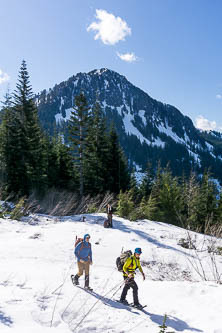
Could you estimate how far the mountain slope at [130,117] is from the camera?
150m

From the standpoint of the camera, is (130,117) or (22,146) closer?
(22,146)

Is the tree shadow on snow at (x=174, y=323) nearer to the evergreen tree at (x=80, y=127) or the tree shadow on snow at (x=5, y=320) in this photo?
the tree shadow on snow at (x=5, y=320)

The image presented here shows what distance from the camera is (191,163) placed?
15912cm

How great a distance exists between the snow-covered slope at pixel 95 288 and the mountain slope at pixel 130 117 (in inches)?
5084

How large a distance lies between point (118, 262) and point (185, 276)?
4.81m

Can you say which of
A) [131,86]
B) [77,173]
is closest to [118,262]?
[77,173]

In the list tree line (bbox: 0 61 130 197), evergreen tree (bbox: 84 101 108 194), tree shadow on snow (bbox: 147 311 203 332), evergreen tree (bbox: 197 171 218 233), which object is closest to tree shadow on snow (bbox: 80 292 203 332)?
tree shadow on snow (bbox: 147 311 203 332)

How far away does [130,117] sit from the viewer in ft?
586

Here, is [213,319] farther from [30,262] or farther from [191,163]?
[191,163]

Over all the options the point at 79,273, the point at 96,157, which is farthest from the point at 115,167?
the point at 79,273

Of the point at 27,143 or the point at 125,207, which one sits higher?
the point at 27,143

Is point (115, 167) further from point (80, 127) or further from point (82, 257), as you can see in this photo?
point (82, 257)

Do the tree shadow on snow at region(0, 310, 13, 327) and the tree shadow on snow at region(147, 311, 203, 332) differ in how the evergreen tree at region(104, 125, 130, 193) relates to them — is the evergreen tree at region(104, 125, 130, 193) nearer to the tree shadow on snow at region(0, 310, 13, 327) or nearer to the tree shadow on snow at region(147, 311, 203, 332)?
the tree shadow on snow at region(147, 311, 203, 332)

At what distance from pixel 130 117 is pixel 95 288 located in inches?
7036
